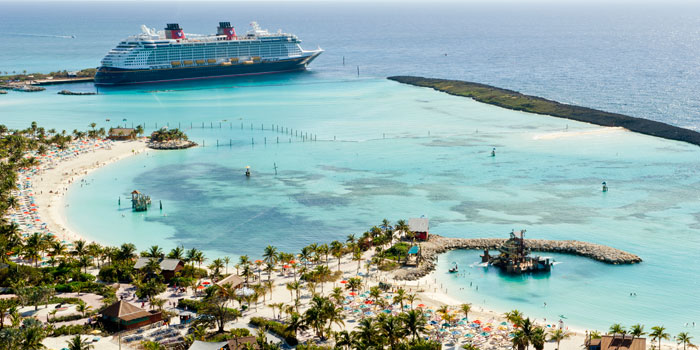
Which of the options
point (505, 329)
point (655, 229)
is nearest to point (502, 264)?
point (505, 329)

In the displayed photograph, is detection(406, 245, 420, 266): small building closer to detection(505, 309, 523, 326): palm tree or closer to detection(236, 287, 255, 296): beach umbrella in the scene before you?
detection(505, 309, 523, 326): palm tree

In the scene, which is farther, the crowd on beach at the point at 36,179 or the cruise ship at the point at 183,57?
the cruise ship at the point at 183,57

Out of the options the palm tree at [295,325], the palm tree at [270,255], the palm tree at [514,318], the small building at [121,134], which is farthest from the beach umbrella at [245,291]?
the small building at [121,134]

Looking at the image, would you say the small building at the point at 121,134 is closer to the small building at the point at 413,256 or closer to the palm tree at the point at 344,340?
the small building at the point at 413,256

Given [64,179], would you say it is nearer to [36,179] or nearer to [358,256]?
[36,179]

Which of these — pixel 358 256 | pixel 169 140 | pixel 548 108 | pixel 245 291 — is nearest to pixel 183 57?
pixel 169 140

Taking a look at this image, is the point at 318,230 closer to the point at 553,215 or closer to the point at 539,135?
the point at 553,215

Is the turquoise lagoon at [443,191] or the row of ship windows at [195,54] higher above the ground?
the row of ship windows at [195,54]
